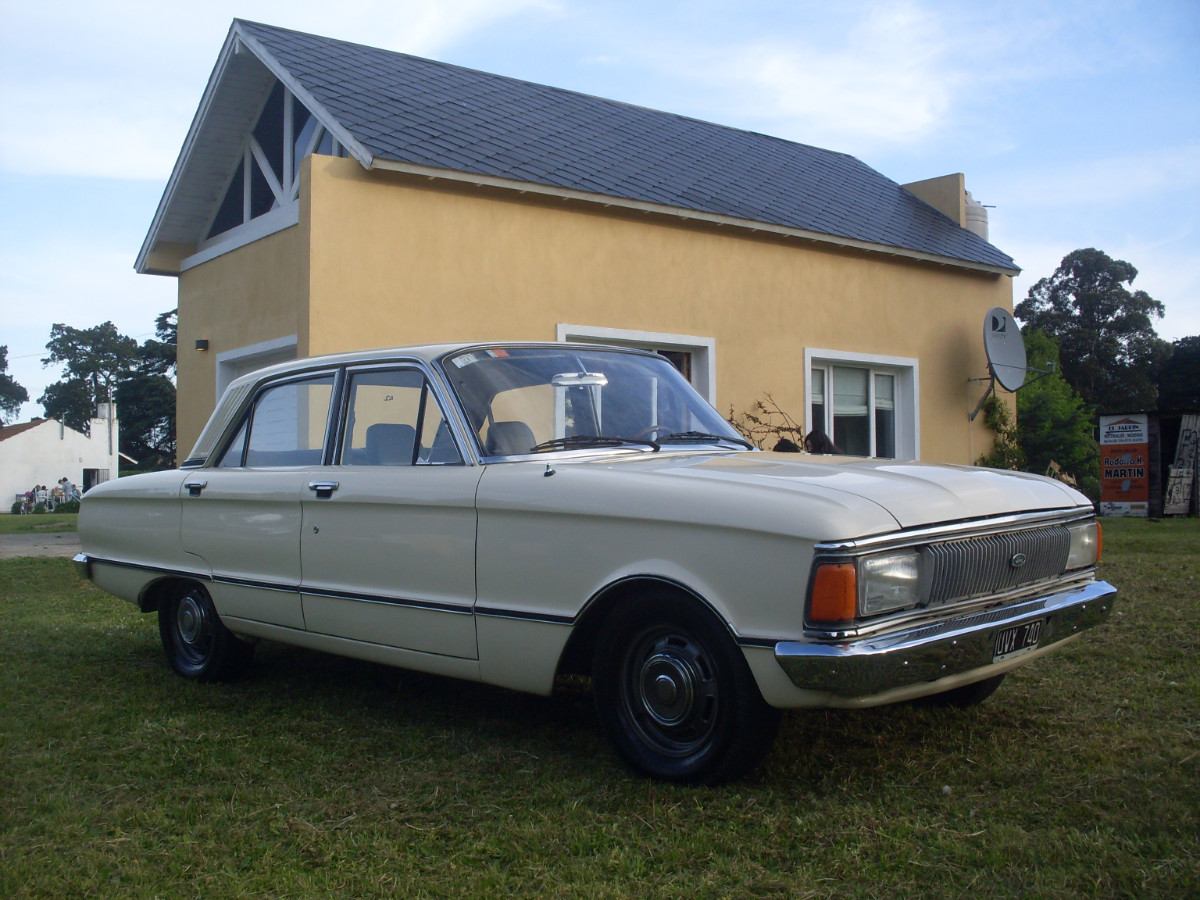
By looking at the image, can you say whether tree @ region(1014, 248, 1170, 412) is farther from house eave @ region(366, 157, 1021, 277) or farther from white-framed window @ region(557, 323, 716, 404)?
white-framed window @ region(557, 323, 716, 404)

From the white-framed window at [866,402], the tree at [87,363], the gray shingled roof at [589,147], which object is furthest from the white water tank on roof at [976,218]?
the tree at [87,363]

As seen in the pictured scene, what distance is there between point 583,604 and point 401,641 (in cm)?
96

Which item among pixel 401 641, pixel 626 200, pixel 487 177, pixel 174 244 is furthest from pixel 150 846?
pixel 174 244

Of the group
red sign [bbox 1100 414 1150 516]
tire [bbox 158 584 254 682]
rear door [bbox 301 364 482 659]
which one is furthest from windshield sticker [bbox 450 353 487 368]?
red sign [bbox 1100 414 1150 516]

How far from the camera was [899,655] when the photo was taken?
3246mm

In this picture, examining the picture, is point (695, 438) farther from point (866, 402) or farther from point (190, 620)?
point (866, 402)

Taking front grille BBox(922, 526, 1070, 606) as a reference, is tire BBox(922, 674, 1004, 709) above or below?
below

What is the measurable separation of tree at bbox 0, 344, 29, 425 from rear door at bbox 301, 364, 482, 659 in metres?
105

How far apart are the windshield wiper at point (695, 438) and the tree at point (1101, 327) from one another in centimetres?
4835

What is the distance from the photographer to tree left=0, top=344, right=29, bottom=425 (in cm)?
9750

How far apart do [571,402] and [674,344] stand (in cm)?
738

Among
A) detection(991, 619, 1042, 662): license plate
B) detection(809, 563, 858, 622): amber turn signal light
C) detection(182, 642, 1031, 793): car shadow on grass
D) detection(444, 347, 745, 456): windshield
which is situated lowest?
detection(182, 642, 1031, 793): car shadow on grass

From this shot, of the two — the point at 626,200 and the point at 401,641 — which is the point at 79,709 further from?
the point at 626,200

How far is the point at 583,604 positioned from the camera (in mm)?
3734
